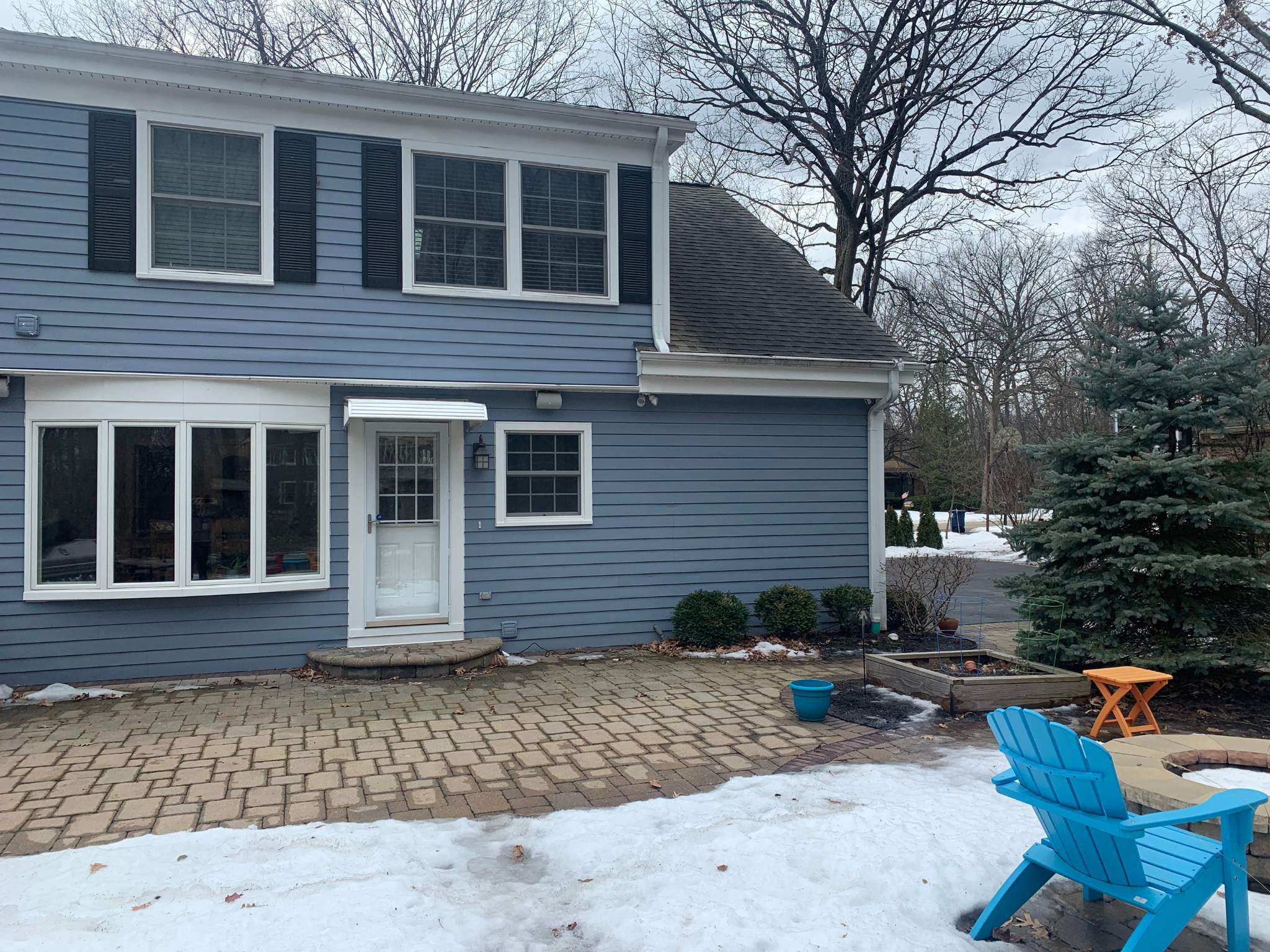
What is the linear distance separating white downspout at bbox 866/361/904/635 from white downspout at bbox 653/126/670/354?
2.59m

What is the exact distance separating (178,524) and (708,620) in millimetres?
4844

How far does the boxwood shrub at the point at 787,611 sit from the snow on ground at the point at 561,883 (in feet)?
14.8

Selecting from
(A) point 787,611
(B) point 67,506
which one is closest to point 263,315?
(B) point 67,506

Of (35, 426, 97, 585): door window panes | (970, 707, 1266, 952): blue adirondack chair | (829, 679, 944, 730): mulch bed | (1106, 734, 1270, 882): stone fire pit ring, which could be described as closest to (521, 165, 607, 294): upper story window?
(35, 426, 97, 585): door window panes

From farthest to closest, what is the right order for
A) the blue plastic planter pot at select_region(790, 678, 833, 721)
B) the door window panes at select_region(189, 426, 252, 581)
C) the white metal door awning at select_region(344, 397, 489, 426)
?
the white metal door awning at select_region(344, 397, 489, 426) < the door window panes at select_region(189, 426, 252, 581) < the blue plastic planter pot at select_region(790, 678, 833, 721)

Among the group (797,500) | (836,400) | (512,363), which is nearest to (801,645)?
(797,500)

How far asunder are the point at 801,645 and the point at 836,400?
2.72 metres

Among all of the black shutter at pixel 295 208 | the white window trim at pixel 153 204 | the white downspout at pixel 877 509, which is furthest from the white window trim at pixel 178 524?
the white downspout at pixel 877 509

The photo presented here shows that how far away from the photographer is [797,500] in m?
9.77

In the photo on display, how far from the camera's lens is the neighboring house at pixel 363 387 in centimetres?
734

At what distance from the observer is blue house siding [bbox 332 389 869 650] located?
871 cm

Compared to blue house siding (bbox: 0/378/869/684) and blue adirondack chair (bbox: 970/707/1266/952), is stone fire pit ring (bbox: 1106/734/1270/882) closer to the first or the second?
blue adirondack chair (bbox: 970/707/1266/952)

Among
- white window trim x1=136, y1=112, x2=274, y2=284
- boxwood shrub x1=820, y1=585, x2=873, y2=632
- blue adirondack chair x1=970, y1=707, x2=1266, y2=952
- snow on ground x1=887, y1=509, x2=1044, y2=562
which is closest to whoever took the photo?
blue adirondack chair x1=970, y1=707, x2=1266, y2=952

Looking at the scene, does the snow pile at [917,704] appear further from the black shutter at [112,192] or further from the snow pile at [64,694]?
the black shutter at [112,192]
